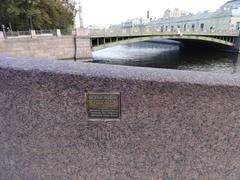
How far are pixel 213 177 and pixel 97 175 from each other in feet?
3.23

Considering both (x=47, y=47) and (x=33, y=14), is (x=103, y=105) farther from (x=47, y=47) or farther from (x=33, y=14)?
(x=33, y=14)

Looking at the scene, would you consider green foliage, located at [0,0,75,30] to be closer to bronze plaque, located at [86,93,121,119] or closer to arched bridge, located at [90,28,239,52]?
arched bridge, located at [90,28,239,52]

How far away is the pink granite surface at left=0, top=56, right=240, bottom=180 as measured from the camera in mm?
1501

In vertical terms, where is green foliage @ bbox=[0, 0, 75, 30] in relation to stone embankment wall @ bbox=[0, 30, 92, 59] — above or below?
above

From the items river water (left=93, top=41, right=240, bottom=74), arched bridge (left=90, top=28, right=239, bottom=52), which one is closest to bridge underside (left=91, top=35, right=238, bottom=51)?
arched bridge (left=90, top=28, right=239, bottom=52)

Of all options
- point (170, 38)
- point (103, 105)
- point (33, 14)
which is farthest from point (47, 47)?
point (103, 105)

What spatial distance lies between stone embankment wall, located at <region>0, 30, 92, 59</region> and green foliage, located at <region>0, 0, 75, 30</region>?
705 cm

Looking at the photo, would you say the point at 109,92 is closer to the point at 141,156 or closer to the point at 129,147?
the point at 129,147

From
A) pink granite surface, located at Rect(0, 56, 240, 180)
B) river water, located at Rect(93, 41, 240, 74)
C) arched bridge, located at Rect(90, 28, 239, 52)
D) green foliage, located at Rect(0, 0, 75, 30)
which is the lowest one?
river water, located at Rect(93, 41, 240, 74)

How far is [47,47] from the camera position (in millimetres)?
20219

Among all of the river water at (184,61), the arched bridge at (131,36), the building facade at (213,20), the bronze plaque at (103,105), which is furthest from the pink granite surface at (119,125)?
the building facade at (213,20)

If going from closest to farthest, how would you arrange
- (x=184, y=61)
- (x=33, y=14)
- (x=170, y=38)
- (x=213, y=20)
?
(x=170, y=38) → (x=184, y=61) → (x=33, y=14) → (x=213, y=20)

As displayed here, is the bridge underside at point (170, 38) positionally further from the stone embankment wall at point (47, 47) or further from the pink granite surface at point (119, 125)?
the pink granite surface at point (119, 125)

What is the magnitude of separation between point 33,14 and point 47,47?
24.8ft
